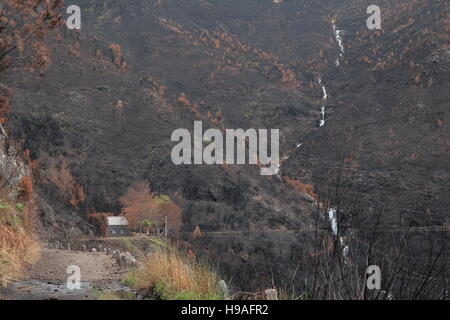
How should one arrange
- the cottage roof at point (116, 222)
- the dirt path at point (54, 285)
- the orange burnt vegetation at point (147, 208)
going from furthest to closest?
the orange burnt vegetation at point (147, 208) < the cottage roof at point (116, 222) < the dirt path at point (54, 285)

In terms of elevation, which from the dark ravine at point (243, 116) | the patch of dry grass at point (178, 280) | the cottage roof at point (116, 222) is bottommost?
the cottage roof at point (116, 222)

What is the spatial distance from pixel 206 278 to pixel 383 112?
6374 centimetres

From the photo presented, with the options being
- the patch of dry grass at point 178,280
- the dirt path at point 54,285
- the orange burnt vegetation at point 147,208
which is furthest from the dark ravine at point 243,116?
the patch of dry grass at point 178,280

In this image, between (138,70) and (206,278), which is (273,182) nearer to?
(138,70)

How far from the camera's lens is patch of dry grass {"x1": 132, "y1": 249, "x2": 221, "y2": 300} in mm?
5676

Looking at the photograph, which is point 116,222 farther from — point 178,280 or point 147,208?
point 178,280

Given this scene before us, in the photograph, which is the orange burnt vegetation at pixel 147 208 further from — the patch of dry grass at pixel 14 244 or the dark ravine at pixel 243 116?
the patch of dry grass at pixel 14 244

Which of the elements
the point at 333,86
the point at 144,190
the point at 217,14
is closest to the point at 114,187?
the point at 144,190

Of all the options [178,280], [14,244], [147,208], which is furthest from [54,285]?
[147,208]

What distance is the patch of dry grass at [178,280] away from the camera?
18.6 ft

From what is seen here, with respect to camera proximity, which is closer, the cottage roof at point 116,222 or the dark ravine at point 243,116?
the cottage roof at point 116,222

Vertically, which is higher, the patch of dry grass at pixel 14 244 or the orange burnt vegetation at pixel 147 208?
the patch of dry grass at pixel 14 244

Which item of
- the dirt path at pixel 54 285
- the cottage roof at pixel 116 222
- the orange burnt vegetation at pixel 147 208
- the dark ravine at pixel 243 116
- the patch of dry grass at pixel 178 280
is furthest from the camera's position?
the dark ravine at pixel 243 116

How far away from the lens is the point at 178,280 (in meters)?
6.12
